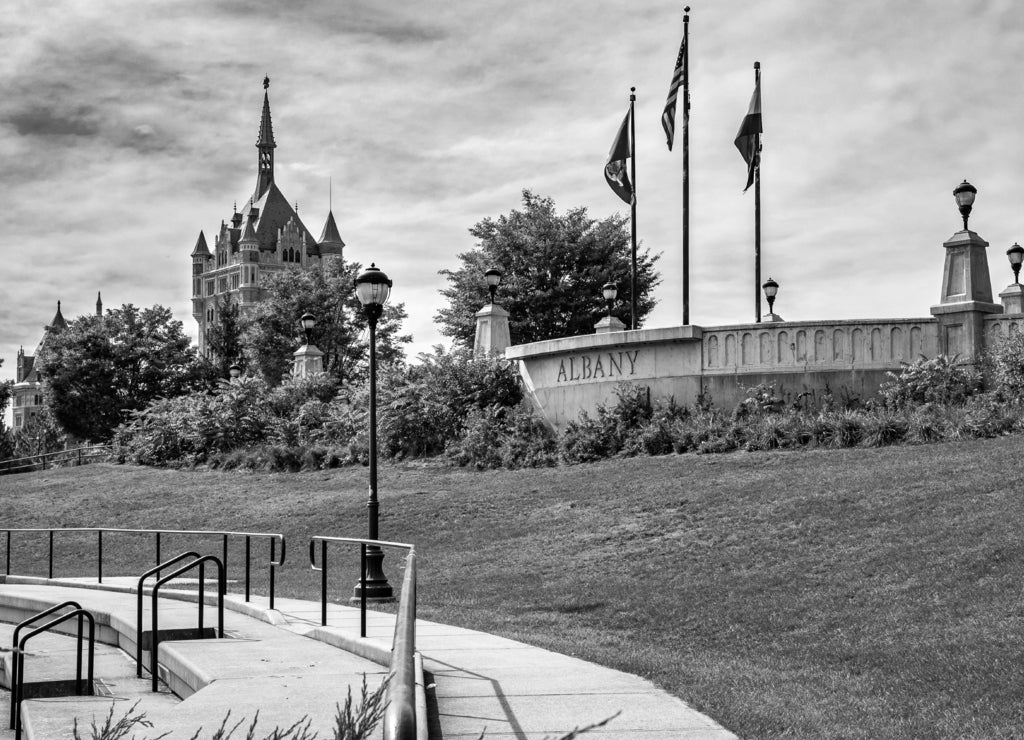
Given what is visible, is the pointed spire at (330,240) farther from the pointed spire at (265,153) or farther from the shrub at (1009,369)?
the shrub at (1009,369)

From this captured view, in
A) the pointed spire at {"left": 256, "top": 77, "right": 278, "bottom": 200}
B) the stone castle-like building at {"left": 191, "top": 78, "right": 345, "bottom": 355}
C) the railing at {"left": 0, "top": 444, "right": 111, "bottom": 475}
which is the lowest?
the railing at {"left": 0, "top": 444, "right": 111, "bottom": 475}

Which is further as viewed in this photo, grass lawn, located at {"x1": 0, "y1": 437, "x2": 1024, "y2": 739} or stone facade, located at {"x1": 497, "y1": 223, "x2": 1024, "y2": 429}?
stone facade, located at {"x1": 497, "y1": 223, "x2": 1024, "y2": 429}

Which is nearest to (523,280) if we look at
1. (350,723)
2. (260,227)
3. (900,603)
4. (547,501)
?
(547,501)

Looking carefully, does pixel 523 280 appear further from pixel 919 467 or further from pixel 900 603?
pixel 900 603

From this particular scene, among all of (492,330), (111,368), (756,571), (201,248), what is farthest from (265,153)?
(756,571)

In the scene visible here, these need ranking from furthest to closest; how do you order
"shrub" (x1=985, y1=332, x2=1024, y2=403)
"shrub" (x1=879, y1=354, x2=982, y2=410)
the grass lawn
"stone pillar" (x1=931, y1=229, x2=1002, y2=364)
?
"stone pillar" (x1=931, y1=229, x2=1002, y2=364) → "shrub" (x1=879, y1=354, x2=982, y2=410) → "shrub" (x1=985, y1=332, x2=1024, y2=403) → the grass lawn

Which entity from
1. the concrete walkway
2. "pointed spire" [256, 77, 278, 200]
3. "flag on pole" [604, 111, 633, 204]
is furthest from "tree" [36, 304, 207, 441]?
"pointed spire" [256, 77, 278, 200]

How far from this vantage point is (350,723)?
2.89 m

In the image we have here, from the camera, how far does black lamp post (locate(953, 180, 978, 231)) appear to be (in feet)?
70.7

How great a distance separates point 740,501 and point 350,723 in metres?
14.6

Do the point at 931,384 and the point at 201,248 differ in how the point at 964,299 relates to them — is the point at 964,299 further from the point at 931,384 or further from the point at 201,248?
the point at 201,248

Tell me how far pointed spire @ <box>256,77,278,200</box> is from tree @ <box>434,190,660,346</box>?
147012 mm

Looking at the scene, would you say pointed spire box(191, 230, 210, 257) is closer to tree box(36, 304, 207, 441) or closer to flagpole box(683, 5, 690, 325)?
tree box(36, 304, 207, 441)

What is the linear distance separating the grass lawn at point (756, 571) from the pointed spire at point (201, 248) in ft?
560
